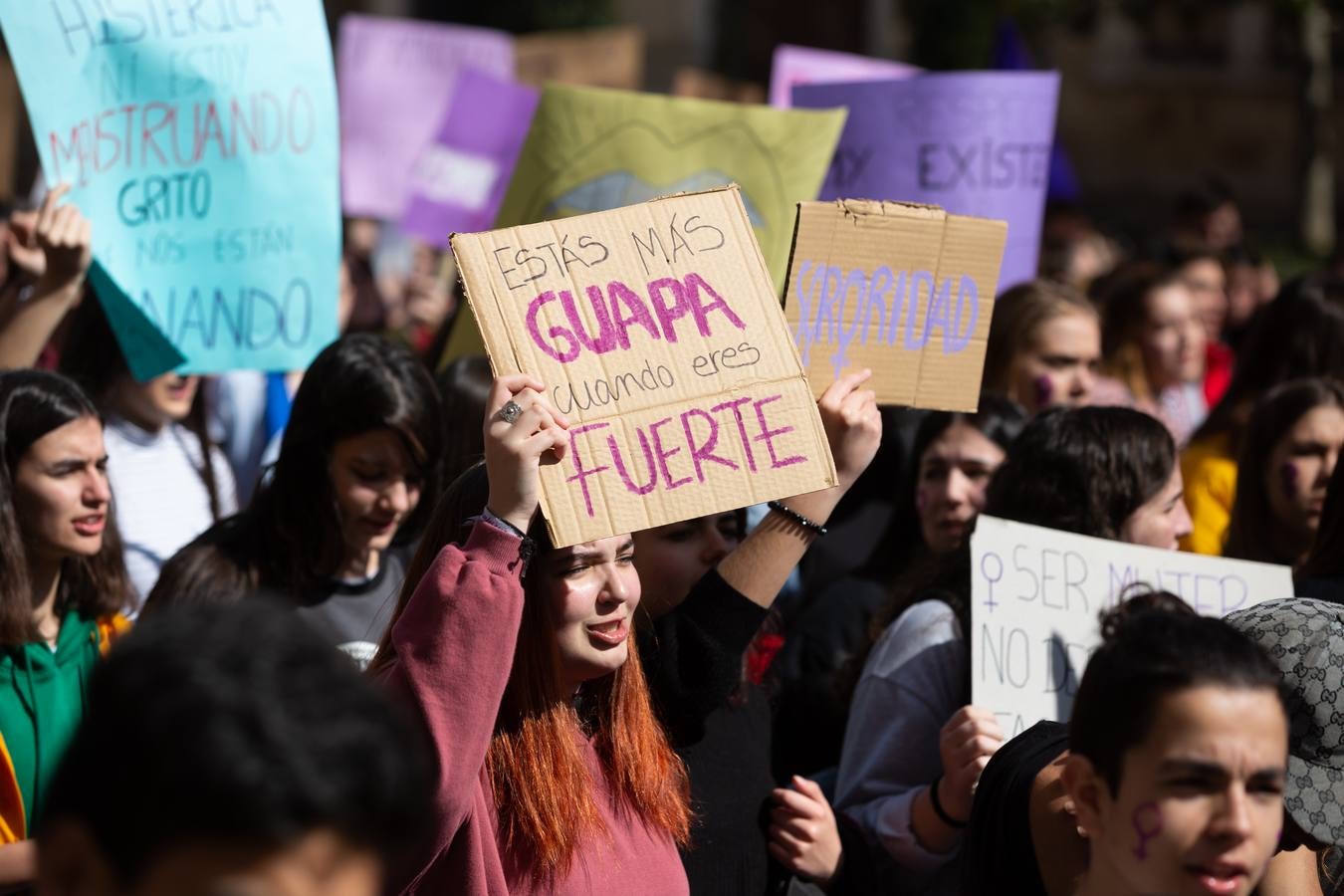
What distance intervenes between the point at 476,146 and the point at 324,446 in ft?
12.7

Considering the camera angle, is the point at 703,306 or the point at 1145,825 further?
the point at 703,306

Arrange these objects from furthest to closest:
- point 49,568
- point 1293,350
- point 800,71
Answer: point 800,71
point 1293,350
point 49,568

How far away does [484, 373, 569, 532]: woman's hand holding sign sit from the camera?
2.11 m

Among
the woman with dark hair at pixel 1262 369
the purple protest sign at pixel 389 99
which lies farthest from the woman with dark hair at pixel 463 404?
the purple protest sign at pixel 389 99

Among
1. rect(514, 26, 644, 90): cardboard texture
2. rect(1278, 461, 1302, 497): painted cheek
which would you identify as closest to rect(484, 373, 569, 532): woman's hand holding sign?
rect(1278, 461, 1302, 497): painted cheek

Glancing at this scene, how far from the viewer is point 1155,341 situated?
5633mm

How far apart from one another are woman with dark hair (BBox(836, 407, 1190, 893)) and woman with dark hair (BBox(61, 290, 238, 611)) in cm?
181

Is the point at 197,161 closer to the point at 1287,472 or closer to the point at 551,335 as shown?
the point at 551,335

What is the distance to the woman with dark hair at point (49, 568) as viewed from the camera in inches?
110

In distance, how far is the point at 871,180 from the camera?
5043 millimetres

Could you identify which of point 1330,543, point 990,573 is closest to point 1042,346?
point 1330,543

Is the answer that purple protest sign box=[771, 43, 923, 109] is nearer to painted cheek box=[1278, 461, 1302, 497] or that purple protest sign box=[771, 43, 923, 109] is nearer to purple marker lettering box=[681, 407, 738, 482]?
painted cheek box=[1278, 461, 1302, 497]

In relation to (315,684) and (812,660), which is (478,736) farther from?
(812,660)

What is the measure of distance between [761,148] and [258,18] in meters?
1.36
